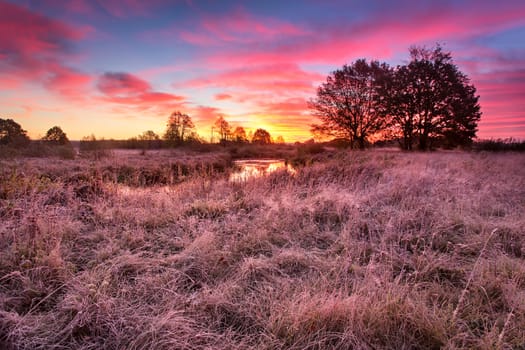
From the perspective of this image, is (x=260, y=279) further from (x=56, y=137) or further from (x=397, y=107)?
(x=56, y=137)

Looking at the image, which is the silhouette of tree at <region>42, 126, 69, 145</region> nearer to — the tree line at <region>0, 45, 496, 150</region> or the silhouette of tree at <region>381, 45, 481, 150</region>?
the tree line at <region>0, 45, 496, 150</region>

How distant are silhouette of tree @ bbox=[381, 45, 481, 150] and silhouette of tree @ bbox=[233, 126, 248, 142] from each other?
31468mm

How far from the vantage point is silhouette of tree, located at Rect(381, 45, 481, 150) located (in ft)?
70.3

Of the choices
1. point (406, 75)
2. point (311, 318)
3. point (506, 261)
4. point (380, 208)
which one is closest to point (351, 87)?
point (406, 75)

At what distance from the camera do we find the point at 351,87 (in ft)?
81.7

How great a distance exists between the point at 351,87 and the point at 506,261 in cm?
2448

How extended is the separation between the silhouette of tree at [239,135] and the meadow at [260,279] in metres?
46.0

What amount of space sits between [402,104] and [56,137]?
32.2 m

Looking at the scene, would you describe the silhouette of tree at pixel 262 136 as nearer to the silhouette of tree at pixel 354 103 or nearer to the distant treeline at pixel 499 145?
the silhouette of tree at pixel 354 103

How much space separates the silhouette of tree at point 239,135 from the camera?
50.7 metres

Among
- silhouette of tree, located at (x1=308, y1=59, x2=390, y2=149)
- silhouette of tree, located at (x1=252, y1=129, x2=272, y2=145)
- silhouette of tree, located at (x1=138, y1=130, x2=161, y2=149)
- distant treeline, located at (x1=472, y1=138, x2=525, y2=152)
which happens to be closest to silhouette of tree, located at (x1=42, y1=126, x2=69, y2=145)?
silhouette of tree, located at (x1=138, y1=130, x2=161, y2=149)

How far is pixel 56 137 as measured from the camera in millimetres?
24328

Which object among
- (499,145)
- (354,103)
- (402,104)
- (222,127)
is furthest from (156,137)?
(499,145)

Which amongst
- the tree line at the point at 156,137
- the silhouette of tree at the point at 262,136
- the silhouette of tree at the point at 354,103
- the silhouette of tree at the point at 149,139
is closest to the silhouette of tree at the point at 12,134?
the tree line at the point at 156,137
